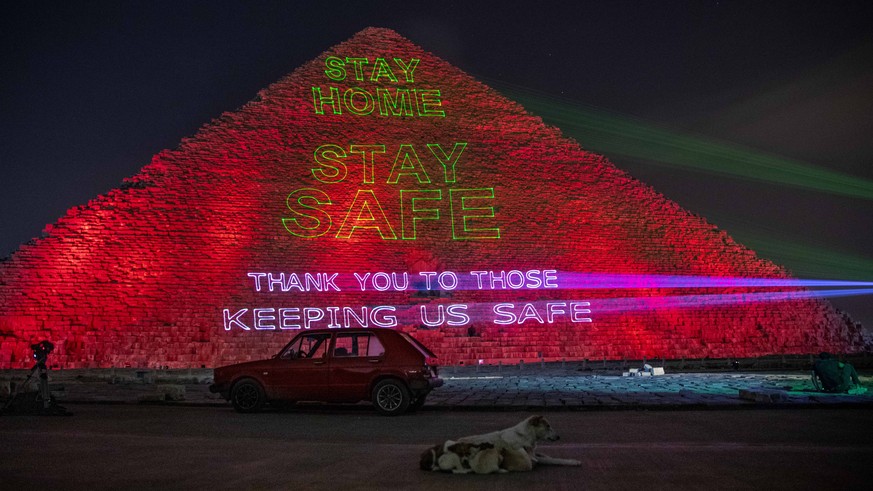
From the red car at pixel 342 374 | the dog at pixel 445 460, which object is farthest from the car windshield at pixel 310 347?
the dog at pixel 445 460

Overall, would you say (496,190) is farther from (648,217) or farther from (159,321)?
(159,321)

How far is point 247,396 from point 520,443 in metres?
4.57

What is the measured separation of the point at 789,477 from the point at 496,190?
74.9 ft

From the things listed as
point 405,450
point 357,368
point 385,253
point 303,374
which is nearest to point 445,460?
point 405,450

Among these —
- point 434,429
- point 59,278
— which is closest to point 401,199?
point 59,278

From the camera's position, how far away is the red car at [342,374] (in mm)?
7551

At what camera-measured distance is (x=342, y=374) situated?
7.70 meters

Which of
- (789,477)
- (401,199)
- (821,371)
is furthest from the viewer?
(401,199)

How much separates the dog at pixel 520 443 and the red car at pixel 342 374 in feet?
10.7

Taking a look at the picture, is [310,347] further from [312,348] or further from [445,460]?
[445,460]

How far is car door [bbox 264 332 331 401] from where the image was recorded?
7750 millimetres

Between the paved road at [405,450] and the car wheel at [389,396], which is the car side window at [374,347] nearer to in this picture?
the car wheel at [389,396]

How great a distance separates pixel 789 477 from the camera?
3.83 meters

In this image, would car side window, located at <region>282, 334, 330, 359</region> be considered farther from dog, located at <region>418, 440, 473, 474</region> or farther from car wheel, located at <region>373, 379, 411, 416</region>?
dog, located at <region>418, 440, 473, 474</region>
